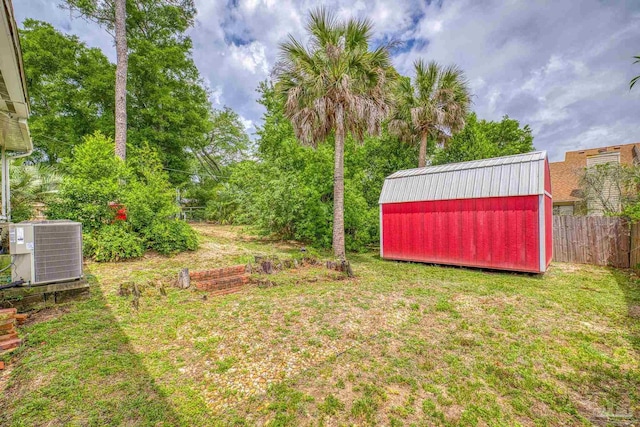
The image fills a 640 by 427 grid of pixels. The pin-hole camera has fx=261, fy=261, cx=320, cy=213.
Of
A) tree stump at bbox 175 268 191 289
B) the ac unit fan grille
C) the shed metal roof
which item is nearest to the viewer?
the ac unit fan grille

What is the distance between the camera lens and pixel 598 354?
3037 mm

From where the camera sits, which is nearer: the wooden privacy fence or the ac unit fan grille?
the ac unit fan grille

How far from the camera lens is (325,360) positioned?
282cm

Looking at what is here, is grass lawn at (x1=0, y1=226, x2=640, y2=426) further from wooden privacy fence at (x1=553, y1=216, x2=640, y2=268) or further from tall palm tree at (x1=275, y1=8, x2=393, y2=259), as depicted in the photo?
tall palm tree at (x1=275, y1=8, x2=393, y2=259)

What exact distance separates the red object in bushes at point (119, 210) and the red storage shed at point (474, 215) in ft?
25.6

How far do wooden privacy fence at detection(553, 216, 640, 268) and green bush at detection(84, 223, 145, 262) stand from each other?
12.8 metres

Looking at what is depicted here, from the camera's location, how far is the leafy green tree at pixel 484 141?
536 inches

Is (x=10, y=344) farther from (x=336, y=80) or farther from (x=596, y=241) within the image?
(x=596, y=241)

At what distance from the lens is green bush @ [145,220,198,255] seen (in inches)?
298

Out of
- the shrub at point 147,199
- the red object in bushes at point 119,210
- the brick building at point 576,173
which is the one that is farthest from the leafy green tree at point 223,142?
the brick building at point 576,173

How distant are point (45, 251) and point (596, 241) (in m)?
12.9

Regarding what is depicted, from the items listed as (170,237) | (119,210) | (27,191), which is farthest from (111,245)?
(27,191)

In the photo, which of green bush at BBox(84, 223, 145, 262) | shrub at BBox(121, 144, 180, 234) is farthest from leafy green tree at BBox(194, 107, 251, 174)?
green bush at BBox(84, 223, 145, 262)

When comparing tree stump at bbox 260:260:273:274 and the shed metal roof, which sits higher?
the shed metal roof
